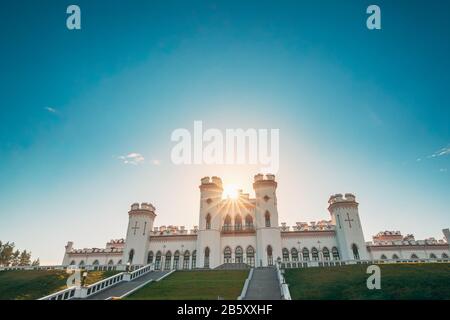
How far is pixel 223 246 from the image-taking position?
4269 centimetres

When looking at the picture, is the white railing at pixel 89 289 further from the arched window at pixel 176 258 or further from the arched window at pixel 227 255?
the arched window at pixel 227 255

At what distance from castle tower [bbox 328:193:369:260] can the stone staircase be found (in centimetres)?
1650

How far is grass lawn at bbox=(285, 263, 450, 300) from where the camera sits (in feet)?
56.7

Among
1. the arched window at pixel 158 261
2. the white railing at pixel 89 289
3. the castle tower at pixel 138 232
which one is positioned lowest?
the white railing at pixel 89 289

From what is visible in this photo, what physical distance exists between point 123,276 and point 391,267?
25.4 m

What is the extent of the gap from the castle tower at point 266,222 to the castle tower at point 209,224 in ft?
20.2

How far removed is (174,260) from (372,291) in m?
32.0

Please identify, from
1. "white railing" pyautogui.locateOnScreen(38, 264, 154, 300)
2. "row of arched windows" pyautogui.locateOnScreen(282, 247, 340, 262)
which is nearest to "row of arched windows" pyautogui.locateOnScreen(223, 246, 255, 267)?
"row of arched windows" pyautogui.locateOnScreen(282, 247, 340, 262)

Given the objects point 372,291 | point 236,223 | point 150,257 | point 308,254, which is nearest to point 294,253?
point 308,254

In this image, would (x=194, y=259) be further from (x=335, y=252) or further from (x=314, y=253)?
(x=335, y=252)

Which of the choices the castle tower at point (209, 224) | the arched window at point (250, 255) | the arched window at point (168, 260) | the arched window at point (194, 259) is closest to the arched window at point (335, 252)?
the arched window at point (250, 255)

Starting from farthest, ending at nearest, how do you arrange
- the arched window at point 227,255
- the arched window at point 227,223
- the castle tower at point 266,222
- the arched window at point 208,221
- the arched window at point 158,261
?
1. the arched window at point 227,223
2. the arched window at point 208,221
3. the arched window at point 158,261
4. the arched window at point 227,255
5. the castle tower at point 266,222

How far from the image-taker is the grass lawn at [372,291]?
17.3 m
